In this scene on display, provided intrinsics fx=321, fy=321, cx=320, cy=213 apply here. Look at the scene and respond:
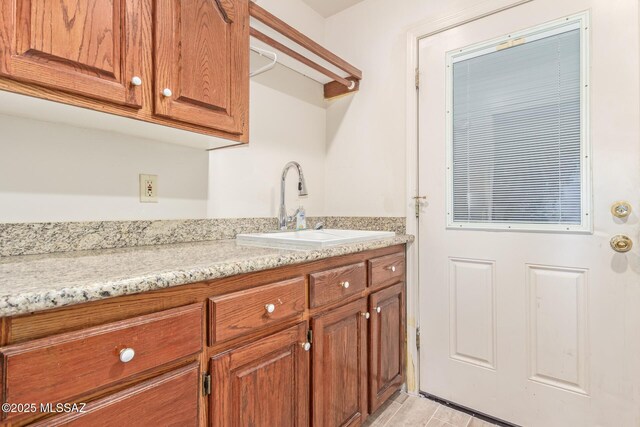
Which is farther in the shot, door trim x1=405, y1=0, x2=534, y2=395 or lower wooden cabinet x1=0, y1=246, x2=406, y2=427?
door trim x1=405, y1=0, x2=534, y2=395

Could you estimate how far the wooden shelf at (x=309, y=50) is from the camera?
1395 millimetres

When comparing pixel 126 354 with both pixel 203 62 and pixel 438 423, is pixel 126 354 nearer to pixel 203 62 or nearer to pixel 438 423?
pixel 203 62

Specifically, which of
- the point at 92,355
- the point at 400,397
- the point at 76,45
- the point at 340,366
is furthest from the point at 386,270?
the point at 76,45

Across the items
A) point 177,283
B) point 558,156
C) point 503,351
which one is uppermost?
point 558,156

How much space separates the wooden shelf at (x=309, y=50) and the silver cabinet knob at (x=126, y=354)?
4.22ft

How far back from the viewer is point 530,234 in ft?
4.92

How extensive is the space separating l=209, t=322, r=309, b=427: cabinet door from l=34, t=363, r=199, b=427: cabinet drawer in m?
0.07

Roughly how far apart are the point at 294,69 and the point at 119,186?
4.06ft

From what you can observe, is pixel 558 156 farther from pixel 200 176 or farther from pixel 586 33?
pixel 200 176

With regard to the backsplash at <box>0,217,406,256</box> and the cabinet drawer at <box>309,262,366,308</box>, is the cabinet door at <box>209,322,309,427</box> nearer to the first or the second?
the cabinet drawer at <box>309,262,366,308</box>

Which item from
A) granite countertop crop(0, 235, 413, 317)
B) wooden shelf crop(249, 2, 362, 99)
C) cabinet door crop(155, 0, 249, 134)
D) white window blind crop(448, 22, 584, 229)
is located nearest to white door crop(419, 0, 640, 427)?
white window blind crop(448, 22, 584, 229)

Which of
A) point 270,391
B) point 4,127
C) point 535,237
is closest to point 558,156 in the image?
point 535,237

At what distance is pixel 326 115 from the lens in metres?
2.29

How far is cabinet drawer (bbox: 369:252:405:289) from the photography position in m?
1.50
